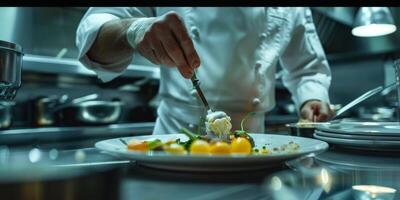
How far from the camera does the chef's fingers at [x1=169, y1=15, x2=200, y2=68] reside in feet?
2.10

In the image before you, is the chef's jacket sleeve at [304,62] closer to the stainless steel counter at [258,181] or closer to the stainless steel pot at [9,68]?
the stainless steel counter at [258,181]

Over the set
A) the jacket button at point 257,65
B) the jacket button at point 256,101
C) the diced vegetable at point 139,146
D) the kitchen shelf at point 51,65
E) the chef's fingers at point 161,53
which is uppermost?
the kitchen shelf at point 51,65

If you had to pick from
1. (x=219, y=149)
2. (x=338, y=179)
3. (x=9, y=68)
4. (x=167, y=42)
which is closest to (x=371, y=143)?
(x=338, y=179)

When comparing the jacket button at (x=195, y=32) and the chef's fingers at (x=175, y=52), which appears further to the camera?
the jacket button at (x=195, y=32)

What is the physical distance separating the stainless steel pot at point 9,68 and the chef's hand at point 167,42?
235mm

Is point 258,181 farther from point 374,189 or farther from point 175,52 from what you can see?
point 175,52

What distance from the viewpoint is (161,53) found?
708mm

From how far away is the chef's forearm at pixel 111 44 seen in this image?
2.70ft

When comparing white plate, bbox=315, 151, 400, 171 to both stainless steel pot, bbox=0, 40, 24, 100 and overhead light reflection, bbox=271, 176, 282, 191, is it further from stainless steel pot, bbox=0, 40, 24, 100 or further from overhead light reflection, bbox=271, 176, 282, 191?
stainless steel pot, bbox=0, 40, 24, 100

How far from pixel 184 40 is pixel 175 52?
1.3 inches

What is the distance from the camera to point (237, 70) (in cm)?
116

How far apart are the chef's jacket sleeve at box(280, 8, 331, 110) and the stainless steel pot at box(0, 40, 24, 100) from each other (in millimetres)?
1031

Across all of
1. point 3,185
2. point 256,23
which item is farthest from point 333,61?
point 3,185

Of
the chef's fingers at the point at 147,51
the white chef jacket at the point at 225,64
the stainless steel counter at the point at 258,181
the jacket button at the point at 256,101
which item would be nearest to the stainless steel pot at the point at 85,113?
the white chef jacket at the point at 225,64
